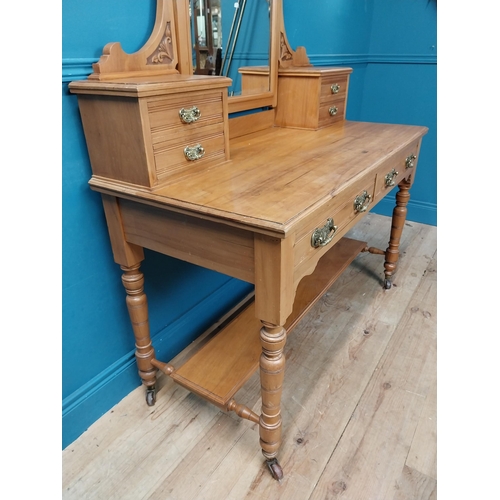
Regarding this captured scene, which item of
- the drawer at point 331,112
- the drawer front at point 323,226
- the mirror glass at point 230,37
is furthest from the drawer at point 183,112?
the drawer at point 331,112

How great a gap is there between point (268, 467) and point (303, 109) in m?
1.42

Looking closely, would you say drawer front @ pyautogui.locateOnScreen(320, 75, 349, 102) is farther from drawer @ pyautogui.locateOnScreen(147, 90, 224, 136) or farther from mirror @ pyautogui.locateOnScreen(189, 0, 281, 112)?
drawer @ pyautogui.locateOnScreen(147, 90, 224, 136)

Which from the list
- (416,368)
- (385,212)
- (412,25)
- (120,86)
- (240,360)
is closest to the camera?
(120,86)

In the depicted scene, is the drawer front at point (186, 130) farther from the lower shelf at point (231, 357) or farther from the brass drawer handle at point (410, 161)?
the brass drawer handle at point (410, 161)

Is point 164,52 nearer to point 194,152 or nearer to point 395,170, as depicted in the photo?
point 194,152

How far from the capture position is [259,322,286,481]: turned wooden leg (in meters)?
1.07

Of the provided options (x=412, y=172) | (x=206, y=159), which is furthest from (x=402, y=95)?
(x=206, y=159)

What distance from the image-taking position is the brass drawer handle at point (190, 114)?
3.59 feet

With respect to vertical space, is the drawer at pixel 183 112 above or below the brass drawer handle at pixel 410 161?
above

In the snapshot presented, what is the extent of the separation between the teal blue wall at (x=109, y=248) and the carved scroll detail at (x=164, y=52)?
53 mm

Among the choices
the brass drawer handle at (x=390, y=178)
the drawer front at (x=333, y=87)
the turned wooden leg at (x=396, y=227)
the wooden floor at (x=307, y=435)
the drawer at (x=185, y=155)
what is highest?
the drawer front at (x=333, y=87)

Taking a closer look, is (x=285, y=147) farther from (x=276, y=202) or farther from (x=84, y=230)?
(x=84, y=230)

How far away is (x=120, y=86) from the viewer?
0.96 m

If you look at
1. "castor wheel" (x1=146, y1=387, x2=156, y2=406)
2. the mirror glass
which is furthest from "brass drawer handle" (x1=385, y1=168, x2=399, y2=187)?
"castor wheel" (x1=146, y1=387, x2=156, y2=406)
